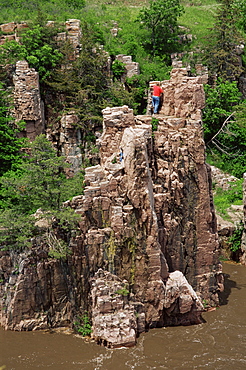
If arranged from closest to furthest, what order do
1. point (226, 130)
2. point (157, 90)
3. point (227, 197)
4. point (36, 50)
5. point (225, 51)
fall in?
point (157, 90) → point (227, 197) → point (36, 50) → point (226, 130) → point (225, 51)

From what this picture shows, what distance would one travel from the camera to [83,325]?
60.1 feet

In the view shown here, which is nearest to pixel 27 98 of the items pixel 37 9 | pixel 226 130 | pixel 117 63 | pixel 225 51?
pixel 117 63

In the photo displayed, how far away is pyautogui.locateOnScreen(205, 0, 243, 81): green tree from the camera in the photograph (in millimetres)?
36656

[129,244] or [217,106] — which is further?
[217,106]

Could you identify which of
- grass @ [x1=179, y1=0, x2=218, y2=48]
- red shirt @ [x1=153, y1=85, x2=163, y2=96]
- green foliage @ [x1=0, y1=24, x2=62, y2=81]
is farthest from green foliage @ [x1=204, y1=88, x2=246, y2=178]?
red shirt @ [x1=153, y1=85, x2=163, y2=96]

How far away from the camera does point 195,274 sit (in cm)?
2022

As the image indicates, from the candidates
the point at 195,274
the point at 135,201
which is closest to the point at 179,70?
the point at 135,201

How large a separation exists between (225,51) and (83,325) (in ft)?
82.4

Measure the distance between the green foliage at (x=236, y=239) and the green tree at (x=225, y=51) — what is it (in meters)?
13.4

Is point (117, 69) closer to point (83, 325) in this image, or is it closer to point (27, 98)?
point (27, 98)

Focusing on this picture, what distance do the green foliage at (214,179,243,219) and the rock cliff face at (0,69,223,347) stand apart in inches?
351

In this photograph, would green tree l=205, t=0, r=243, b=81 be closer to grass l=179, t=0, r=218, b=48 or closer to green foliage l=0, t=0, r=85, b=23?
grass l=179, t=0, r=218, b=48

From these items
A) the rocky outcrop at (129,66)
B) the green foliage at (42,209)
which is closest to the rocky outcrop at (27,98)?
the rocky outcrop at (129,66)

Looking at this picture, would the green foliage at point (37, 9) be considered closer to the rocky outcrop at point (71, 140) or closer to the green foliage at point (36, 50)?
the green foliage at point (36, 50)
